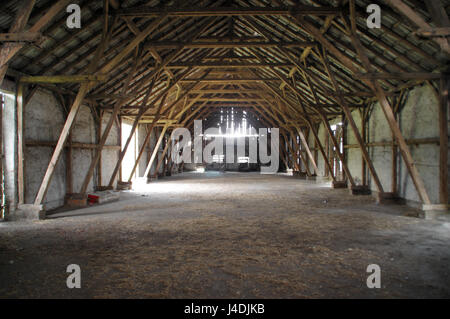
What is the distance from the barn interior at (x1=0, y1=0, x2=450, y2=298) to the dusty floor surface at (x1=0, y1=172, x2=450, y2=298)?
0.03m

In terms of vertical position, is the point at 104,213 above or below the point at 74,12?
below

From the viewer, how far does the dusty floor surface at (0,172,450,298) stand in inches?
130

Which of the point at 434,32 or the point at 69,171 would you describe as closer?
the point at 434,32

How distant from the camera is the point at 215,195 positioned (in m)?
11.0

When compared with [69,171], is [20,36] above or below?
above

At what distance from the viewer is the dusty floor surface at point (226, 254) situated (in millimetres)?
3295

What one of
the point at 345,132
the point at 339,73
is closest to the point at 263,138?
the point at 345,132

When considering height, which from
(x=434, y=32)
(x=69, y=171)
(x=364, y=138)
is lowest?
(x=69, y=171)

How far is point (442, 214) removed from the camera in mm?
6809

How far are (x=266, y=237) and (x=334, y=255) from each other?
51.9 inches

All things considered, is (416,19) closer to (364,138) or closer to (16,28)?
(16,28)

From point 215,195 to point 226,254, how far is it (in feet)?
21.6

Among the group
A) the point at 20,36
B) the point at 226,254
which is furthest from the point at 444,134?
the point at 20,36
